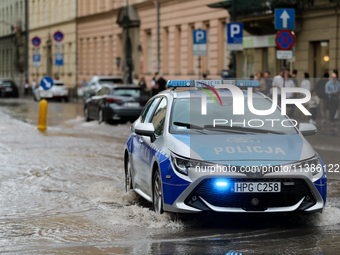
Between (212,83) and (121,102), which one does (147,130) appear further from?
(121,102)

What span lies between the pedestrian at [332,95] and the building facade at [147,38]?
44.7ft

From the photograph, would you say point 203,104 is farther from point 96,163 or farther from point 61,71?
point 61,71

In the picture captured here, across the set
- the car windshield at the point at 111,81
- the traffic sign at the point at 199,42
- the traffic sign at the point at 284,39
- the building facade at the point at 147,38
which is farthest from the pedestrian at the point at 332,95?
the building facade at the point at 147,38

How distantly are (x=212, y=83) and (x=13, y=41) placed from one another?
273 feet

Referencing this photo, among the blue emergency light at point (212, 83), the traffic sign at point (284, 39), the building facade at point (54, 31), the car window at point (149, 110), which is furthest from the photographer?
the building facade at point (54, 31)

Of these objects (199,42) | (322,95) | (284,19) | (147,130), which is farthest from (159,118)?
(199,42)

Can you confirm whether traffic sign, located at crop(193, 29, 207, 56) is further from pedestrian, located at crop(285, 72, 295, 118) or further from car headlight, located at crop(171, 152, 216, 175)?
car headlight, located at crop(171, 152, 216, 175)

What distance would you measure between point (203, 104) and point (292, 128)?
1061 mm

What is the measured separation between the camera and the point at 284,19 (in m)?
20.7

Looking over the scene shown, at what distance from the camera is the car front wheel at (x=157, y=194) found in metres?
7.79

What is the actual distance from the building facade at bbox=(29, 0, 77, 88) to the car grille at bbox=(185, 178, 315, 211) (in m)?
52.1

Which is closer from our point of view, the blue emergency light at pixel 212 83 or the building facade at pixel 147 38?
the blue emergency light at pixel 212 83

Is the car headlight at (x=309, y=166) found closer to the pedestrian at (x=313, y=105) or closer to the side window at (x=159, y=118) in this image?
the side window at (x=159, y=118)

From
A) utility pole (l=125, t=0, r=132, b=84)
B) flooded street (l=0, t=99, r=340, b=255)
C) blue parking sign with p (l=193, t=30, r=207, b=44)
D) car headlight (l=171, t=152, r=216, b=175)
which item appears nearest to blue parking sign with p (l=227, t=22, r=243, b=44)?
blue parking sign with p (l=193, t=30, r=207, b=44)
